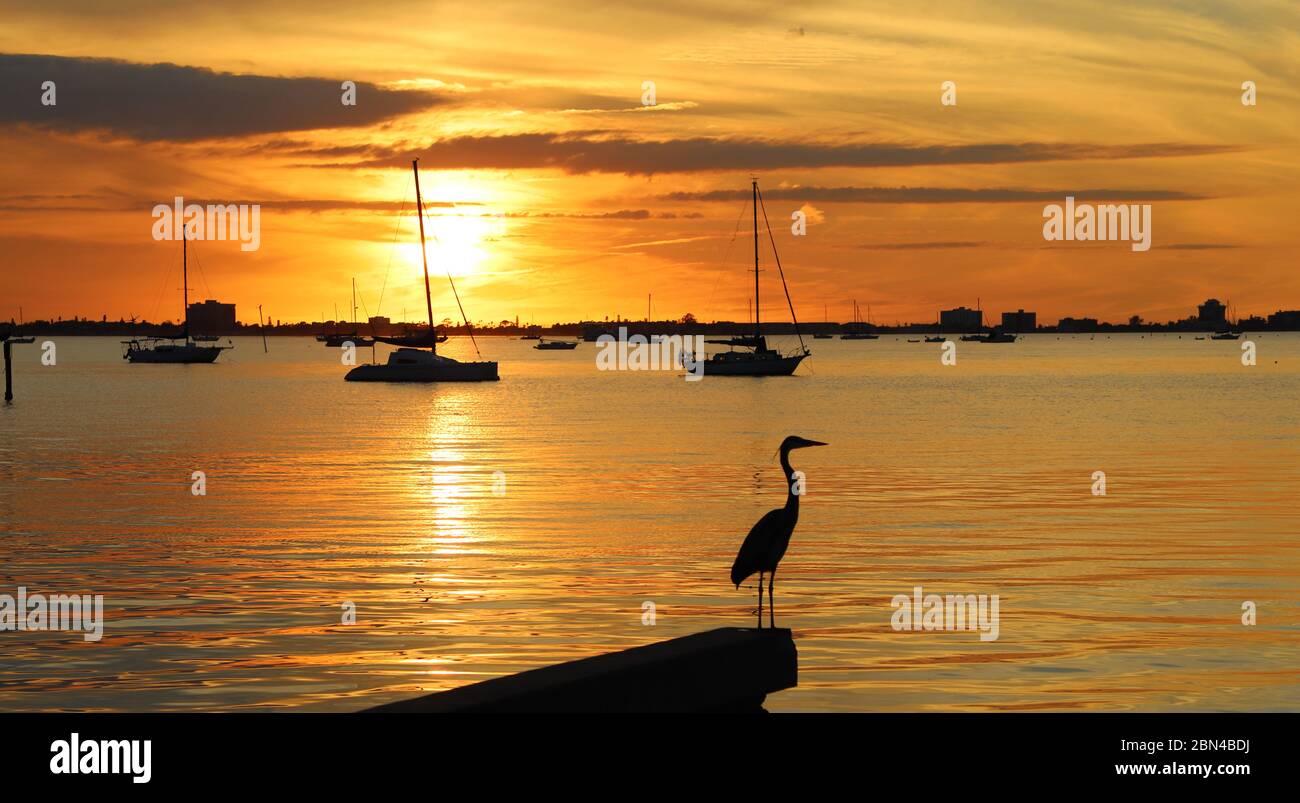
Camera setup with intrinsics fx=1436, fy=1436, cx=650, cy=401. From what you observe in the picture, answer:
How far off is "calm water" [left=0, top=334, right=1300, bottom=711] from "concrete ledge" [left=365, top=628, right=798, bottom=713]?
411 cm

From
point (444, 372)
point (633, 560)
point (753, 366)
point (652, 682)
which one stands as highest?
point (753, 366)

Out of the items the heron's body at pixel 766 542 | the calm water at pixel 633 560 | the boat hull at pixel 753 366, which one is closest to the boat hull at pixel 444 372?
the boat hull at pixel 753 366

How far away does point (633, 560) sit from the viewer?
27906 millimetres

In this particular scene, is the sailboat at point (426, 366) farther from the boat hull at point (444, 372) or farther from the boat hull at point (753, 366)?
the boat hull at point (753, 366)

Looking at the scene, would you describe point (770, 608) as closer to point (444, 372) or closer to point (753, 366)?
point (444, 372)

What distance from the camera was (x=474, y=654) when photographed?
18.6m

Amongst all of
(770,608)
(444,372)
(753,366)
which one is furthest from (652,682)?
(753,366)

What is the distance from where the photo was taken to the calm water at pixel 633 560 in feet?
57.4

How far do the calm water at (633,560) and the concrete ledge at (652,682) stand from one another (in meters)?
4.11

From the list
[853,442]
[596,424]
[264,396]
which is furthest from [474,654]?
[264,396]

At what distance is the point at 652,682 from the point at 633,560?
17.7 metres
